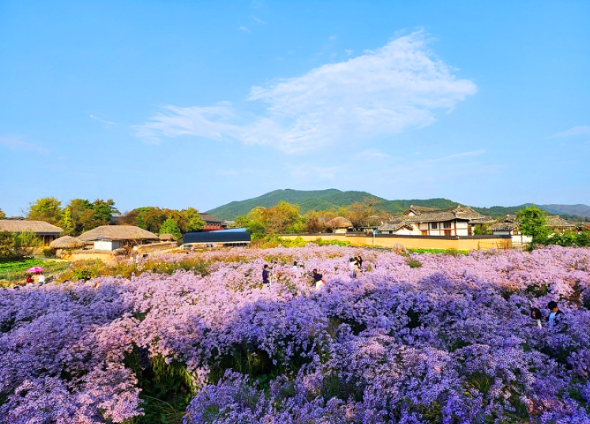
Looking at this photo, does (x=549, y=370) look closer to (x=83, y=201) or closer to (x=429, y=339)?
(x=429, y=339)

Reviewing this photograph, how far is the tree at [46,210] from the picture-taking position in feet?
165

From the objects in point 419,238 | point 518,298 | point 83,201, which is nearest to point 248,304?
point 518,298

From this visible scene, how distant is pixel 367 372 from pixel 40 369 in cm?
364

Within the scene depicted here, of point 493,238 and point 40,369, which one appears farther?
point 493,238

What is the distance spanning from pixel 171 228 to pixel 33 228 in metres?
18.9

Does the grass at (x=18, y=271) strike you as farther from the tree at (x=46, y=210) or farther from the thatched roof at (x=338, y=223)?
the thatched roof at (x=338, y=223)

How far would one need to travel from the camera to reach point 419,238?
27031mm

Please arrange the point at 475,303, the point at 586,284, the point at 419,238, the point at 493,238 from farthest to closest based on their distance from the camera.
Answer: the point at 419,238, the point at 493,238, the point at 586,284, the point at 475,303

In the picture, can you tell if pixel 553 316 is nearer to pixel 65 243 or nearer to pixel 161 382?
pixel 161 382

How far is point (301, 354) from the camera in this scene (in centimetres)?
387

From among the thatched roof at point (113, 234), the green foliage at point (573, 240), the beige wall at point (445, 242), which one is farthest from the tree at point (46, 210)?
the green foliage at point (573, 240)

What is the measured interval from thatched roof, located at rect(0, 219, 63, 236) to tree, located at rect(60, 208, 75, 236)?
9.07 meters

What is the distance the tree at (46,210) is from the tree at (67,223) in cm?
70

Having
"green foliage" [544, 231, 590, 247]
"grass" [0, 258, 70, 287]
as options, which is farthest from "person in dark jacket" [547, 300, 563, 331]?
"grass" [0, 258, 70, 287]
